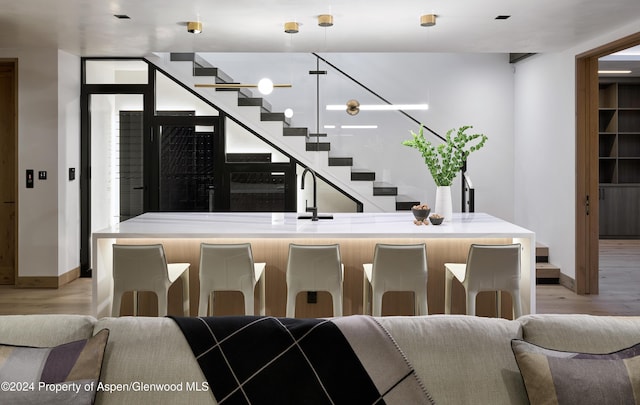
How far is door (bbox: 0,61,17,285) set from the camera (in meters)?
6.59

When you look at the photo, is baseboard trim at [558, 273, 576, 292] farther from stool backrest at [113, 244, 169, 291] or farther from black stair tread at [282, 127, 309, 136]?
stool backrest at [113, 244, 169, 291]

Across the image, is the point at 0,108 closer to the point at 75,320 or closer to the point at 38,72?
the point at 38,72

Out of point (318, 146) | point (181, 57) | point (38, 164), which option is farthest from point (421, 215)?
point (38, 164)

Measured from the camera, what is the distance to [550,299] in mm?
5836

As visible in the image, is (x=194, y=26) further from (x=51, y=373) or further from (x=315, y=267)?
(x=51, y=373)

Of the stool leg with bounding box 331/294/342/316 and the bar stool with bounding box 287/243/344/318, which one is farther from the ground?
the bar stool with bounding box 287/243/344/318

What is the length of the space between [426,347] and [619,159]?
31.3 feet

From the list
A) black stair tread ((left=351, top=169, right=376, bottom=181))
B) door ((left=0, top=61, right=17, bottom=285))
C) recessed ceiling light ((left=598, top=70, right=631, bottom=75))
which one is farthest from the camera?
recessed ceiling light ((left=598, top=70, right=631, bottom=75))

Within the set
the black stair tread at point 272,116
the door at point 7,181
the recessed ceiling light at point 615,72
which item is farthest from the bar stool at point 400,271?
the recessed ceiling light at point 615,72

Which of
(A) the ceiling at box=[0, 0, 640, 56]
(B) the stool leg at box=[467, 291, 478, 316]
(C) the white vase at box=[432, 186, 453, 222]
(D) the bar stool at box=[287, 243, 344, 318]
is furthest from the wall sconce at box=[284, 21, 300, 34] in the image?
(B) the stool leg at box=[467, 291, 478, 316]

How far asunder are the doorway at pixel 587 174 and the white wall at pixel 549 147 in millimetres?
87

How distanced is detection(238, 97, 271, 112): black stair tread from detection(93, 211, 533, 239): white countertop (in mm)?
2700

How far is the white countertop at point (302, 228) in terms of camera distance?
3934mm

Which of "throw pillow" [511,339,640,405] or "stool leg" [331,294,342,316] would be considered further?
"stool leg" [331,294,342,316]
